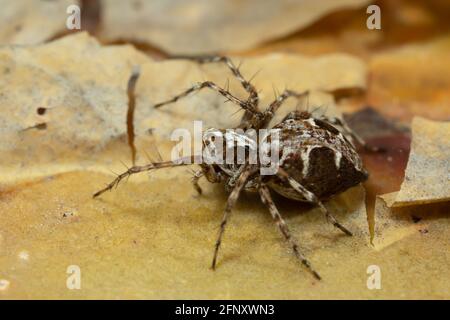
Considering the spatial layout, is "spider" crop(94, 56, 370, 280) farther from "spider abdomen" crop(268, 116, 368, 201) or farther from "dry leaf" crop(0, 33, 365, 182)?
"dry leaf" crop(0, 33, 365, 182)

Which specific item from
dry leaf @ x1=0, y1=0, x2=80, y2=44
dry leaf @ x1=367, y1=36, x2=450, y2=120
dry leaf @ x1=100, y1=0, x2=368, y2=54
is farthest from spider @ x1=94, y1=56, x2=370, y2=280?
dry leaf @ x1=0, y1=0, x2=80, y2=44

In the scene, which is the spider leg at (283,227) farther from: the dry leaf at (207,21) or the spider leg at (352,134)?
the dry leaf at (207,21)

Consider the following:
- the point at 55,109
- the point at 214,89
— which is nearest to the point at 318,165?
the point at 214,89

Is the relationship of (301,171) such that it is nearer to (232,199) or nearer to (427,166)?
(232,199)

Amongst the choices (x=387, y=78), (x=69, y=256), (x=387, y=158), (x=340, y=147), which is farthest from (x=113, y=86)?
(x=387, y=78)

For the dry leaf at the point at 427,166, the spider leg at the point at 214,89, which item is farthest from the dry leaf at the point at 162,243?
the spider leg at the point at 214,89

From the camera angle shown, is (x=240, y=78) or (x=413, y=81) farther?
(x=413, y=81)
